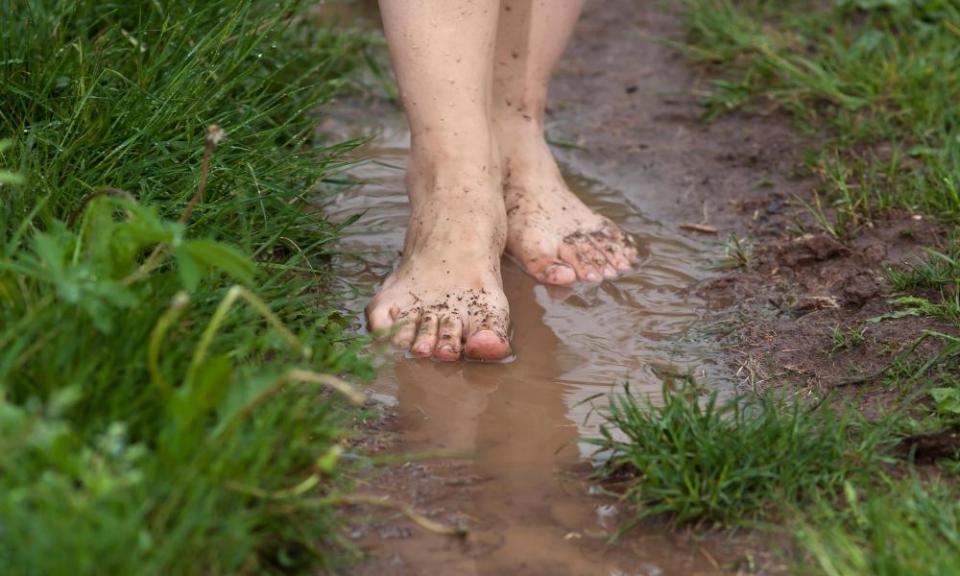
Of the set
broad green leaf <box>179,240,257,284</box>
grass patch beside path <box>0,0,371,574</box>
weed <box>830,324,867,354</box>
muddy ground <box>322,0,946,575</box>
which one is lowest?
muddy ground <box>322,0,946,575</box>

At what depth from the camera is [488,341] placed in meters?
2.49

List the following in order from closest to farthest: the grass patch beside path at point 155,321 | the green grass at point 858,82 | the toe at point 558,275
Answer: the grass patch beside path at point 155,321 < the toe at point 558,275 < the green grass at point 858,82

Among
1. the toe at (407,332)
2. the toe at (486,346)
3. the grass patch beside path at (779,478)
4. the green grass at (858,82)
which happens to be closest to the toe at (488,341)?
the toe at (486,346)

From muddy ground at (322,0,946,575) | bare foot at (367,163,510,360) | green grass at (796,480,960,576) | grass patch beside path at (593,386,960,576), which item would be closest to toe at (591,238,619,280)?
muddy ground at (322,0,946,575)

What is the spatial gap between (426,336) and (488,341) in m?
0.13

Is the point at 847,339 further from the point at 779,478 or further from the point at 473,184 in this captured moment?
the point at 473,184

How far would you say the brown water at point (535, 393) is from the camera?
6.16 ft

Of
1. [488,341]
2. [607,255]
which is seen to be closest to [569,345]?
[488,341]

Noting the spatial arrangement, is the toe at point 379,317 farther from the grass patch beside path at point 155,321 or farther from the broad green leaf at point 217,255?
the broad green leaf at point 217,255

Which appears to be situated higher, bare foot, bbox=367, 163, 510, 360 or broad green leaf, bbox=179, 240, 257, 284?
broad green leaf, bbox=179, 240, 257, 284

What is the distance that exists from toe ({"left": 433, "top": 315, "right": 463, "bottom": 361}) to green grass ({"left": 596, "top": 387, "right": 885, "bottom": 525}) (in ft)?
1.76

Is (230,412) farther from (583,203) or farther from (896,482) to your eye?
(583,203)

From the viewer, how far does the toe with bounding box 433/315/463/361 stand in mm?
2510

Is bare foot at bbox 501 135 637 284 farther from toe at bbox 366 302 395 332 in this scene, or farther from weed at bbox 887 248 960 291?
weed at bbox 887 248 960 291
